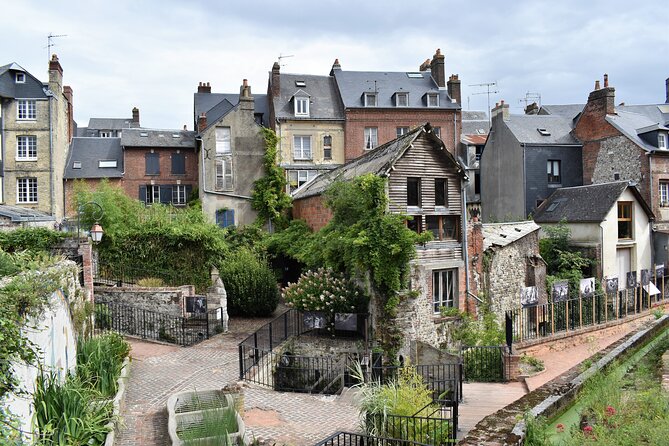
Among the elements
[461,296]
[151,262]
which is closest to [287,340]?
[461,296]

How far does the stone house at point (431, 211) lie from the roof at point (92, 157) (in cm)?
2070

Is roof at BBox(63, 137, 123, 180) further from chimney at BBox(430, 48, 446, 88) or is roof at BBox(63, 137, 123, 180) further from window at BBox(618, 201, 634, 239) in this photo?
window at BBox(618, 201, 634, 239)

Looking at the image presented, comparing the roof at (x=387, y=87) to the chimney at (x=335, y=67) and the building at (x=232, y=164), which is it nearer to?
the chimney at (x=335, y=67)

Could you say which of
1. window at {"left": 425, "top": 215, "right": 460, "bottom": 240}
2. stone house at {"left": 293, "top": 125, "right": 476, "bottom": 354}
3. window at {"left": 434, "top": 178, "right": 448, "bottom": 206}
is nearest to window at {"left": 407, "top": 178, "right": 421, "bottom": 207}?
stone house at {"left": 293, "top": 125, "right": 476, "bottom": 354}

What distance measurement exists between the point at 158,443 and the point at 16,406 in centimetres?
343

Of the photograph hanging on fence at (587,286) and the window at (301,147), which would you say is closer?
the photograph hanging on fence at (587,286)

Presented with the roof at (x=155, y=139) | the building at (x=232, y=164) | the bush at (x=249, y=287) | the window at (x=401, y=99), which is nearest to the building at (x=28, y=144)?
the roof at (x=155, y=139)

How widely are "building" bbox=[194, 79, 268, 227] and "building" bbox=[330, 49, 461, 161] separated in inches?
247

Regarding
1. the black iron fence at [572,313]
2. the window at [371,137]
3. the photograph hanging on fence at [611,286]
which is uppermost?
the window at [371,137]

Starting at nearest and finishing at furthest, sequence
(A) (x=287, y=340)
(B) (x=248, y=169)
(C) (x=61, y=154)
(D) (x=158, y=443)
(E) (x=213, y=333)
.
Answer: (D) (x=158, y=443) → (A) (x=287, y=340) → (E) (x=213, y=333) → (B) (x=248, y=169) → (C) (x=61, y=154)

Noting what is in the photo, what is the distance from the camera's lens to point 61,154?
111ft

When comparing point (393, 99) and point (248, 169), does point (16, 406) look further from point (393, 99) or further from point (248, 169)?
point (393, 99)

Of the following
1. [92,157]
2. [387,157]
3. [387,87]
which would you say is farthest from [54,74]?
[387,157]

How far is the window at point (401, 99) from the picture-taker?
35.0 meters
